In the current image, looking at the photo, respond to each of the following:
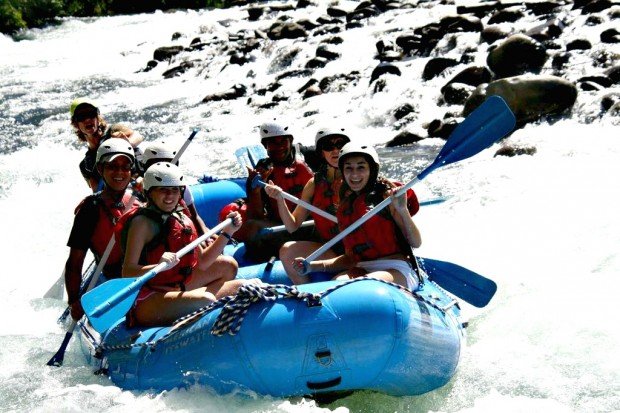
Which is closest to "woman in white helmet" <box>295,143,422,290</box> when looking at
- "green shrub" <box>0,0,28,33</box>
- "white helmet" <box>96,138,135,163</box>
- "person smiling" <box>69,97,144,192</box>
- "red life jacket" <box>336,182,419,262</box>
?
"red life jacket" <box>336,182,419,262</box>

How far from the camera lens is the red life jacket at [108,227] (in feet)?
17.5

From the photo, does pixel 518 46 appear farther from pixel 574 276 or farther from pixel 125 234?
pixel 125 234

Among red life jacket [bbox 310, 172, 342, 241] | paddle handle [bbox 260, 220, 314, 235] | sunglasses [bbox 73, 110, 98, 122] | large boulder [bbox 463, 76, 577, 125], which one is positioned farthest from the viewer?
large boulder [bbox 463, 76, 577, 125]

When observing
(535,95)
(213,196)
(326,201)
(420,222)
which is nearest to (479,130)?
(326,201)

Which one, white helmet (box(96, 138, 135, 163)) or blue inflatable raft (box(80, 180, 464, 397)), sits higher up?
white helmet (box(96, 138, 135, 163))

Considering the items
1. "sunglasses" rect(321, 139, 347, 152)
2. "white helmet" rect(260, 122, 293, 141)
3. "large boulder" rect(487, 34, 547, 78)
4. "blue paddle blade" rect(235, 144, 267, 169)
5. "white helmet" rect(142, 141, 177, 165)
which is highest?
"sunglasses" rect(321, 139, 347, 152)

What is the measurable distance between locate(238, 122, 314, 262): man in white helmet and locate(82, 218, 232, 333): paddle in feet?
4.45

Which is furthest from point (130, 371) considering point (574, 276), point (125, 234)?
point (574, 276)

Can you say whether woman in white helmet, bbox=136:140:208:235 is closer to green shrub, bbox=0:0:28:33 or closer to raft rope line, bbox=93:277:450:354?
raft rope line, bbox=93:277:450:354

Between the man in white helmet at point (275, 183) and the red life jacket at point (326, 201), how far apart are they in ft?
1.74

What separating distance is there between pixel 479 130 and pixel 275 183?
1.55 meters

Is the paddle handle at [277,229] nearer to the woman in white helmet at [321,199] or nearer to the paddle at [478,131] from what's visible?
the woman in white helmet at [321,199]

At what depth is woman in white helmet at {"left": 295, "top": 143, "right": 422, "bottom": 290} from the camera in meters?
4.80

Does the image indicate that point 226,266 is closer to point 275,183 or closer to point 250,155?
point 275,183
